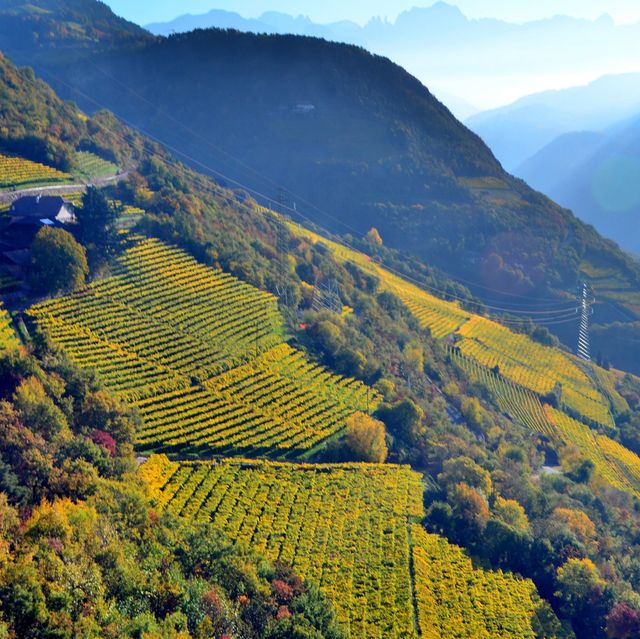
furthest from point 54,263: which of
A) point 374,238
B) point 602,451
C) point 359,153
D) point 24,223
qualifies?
point 359,153

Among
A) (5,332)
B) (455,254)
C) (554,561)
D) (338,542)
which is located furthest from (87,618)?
(455,254)

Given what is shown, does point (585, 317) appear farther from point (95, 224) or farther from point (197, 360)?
point (95, 224)

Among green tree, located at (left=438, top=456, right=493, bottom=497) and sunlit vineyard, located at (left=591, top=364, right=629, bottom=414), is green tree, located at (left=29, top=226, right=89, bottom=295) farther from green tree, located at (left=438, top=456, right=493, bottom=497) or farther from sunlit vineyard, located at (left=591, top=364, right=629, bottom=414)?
sunlit vineyard, located at (left=591, top=364, right=629, bottom=414)

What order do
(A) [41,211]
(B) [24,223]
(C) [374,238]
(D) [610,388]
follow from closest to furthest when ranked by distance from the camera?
(B) [24,223] < (A) [41,211] < (D) [610,388] < (C) [374,238]

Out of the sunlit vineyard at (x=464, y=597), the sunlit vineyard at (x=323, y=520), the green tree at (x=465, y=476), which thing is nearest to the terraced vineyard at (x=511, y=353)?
the green tree at (x=465, y=476)

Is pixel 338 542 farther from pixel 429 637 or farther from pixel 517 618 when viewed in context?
pixel 517 618
